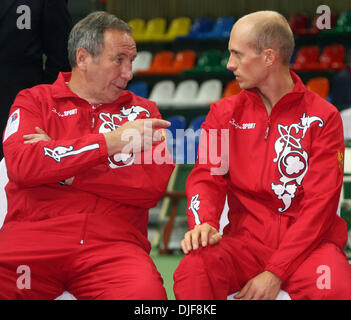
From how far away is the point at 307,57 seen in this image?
8.35 m

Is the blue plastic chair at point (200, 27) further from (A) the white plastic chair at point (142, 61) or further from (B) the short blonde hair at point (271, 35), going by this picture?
(B) the short blonde hair at point (271, 35)

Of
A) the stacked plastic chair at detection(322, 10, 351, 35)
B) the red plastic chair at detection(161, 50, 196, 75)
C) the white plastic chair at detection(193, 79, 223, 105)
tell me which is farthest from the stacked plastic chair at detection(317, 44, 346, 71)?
the red plastic chair at detection(161, 50, 196, 75)

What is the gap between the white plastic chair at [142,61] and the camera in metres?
8.87

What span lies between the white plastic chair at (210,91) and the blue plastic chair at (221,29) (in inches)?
37.5

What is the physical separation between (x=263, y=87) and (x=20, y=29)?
1.18 metres

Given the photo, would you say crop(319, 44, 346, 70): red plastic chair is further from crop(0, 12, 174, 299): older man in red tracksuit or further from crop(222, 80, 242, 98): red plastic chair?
crop(0, 12, 174, 299): older man in red tracksuit

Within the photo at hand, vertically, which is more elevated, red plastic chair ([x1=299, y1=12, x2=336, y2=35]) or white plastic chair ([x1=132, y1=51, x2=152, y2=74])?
red plastic chair ([x1=299, y1=12, x2=336, y2=35])

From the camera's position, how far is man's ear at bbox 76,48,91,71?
7.70ft

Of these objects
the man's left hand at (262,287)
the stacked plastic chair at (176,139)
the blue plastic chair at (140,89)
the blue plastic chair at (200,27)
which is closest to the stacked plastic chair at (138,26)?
the blue plastic chair at (200,27)

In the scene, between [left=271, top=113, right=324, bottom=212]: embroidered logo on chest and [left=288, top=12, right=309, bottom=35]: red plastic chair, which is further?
[left=288, top=12, right=309, bottom=35]: red plastic chair

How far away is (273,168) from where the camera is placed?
2.17 meters

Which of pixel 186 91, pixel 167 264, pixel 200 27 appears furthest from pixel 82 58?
pixel 200 27

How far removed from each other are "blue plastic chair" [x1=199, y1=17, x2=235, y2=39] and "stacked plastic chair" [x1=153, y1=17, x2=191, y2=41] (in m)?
0.42

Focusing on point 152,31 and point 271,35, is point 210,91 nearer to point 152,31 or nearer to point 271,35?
point 152,31
